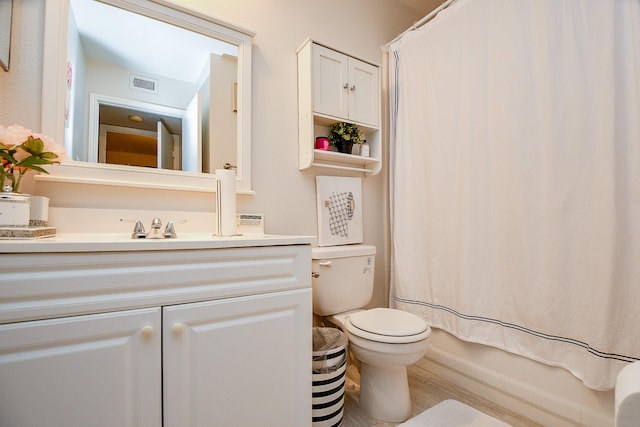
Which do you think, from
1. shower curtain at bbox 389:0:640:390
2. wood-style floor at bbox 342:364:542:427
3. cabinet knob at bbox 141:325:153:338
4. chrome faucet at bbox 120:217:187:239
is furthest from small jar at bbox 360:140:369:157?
cabinet knob at bbox 141:325:153:338

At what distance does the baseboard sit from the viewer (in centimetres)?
117

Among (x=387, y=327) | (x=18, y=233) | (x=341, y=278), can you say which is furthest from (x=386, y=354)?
(x=18, y=233)

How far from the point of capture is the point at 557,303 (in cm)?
122

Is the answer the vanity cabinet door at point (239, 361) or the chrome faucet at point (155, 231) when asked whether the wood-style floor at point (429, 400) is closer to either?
the vanity cabinet door at point (239, 361)

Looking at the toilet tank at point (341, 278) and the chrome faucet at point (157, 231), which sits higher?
the chrome faucet at point (157, 231)

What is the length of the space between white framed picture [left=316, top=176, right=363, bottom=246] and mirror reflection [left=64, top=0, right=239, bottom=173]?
0.57m

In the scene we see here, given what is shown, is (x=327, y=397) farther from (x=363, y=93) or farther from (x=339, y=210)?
(x=363, y=93)

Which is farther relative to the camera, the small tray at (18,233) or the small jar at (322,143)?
the small jar at (322,143)

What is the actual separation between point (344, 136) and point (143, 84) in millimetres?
1028

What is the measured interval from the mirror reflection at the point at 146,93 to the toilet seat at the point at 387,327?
98cm

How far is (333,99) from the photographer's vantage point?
166 cm

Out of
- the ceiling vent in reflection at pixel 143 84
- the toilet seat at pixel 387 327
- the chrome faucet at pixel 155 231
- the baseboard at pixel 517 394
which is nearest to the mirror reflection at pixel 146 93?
the ceiling vent in reflection at pixel 143 84

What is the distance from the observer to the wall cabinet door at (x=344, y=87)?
161cm

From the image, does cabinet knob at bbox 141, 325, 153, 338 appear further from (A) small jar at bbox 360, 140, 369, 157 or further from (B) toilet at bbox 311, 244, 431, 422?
(A) small jar at bbox 360, 140, 369, 157
